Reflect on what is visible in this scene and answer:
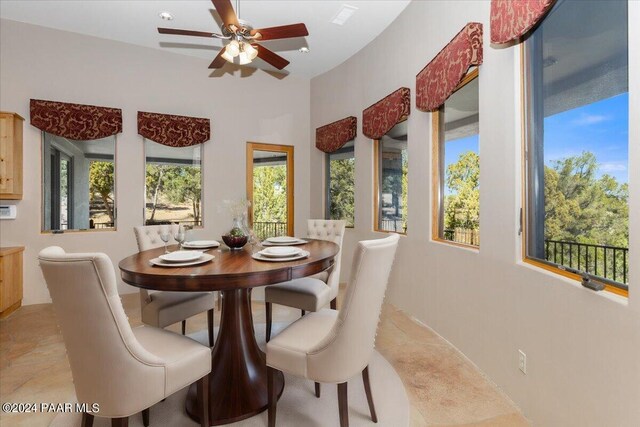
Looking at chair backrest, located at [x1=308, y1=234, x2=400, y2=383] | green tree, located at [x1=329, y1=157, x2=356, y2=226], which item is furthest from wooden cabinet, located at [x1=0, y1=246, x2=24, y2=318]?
green tree, located at [x1=329, y1=157, x2=356, y2=226]

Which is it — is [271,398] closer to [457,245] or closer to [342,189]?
[457,245]

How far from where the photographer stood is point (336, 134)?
4.62 metres

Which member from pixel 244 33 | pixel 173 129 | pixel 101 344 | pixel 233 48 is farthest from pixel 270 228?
pixel 101 344

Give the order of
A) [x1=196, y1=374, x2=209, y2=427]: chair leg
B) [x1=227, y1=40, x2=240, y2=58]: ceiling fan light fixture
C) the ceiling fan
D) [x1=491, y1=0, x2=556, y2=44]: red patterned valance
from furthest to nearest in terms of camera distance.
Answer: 1. [x1=227, y1=40, x2=240, y2=58]: ceiling fan light fixture
2. the ceiling fan
3. [x1=491, y1=0, x2=556, y2=44]: red patterned valance
4. [x1=196, y1=374, x2=209, y2=427]: chair leg

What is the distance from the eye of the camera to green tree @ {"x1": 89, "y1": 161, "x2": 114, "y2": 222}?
13.3 ft

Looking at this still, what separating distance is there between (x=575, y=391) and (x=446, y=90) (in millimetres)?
2116

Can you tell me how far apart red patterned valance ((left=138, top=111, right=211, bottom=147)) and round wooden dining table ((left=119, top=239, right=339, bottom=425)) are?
2687mm

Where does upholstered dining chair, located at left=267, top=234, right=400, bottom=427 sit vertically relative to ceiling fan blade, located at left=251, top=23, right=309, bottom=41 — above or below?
below

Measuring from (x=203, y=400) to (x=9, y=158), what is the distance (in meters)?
3.68

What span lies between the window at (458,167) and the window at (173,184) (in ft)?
11.0

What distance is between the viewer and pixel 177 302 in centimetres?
218

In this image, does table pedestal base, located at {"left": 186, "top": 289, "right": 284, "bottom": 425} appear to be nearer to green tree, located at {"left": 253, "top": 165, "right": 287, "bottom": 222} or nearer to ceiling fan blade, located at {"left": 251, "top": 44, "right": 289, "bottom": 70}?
ceiling fan blade, located at {"left": 251, "top": 44, "right": 289, "bottom": 70}

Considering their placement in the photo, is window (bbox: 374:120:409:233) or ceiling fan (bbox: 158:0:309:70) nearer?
ceiling fan (bbox: 158:0:309:70)

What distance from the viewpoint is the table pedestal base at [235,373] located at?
1.78m
